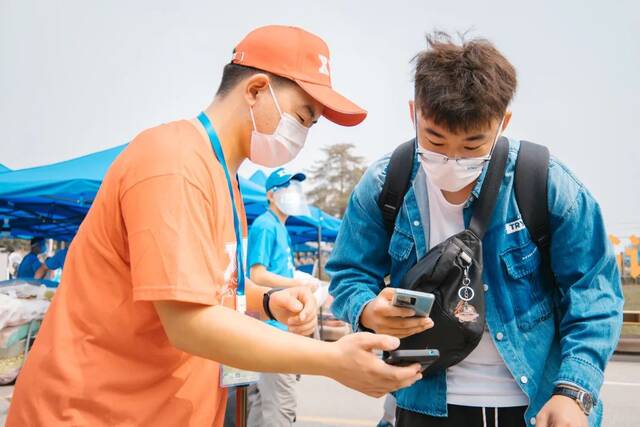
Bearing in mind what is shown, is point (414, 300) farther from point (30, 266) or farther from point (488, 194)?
point (30, 266)

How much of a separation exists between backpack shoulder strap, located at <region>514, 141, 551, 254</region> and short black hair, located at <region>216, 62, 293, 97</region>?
785 millimetres

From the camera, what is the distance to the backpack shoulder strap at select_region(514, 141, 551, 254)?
5.49 ft

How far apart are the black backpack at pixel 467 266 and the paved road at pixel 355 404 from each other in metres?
4.03

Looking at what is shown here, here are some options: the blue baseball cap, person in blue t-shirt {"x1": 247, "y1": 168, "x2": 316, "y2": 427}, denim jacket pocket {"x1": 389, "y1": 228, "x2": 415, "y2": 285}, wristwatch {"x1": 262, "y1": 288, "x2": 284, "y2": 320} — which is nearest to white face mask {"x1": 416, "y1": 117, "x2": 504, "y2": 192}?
denim jacket pocket {"x1": 389, "y1": 228, "x2": 415, "y2": 285}

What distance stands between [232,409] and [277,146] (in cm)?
214

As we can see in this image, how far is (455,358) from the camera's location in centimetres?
166

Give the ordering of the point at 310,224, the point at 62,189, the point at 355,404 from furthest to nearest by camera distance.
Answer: the point at 310,224, the point at 62,189, the point at 355,404

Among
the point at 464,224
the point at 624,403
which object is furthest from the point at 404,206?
the point at 624,403

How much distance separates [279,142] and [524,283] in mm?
882

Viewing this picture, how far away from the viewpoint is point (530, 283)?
Result: 5.62 ft

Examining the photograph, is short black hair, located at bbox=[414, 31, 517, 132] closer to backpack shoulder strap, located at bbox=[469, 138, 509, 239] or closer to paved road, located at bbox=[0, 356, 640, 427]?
backpack shoulder strap, located at bbox=[469, 138, 509, 239]

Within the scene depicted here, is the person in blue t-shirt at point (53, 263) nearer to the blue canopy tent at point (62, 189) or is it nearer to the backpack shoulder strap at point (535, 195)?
the blue canopy tent at point (62, 189)

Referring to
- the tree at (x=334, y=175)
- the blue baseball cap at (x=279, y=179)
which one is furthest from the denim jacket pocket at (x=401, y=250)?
the tree at (x=334, y=175)

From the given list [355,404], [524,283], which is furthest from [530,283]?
[355,404]
